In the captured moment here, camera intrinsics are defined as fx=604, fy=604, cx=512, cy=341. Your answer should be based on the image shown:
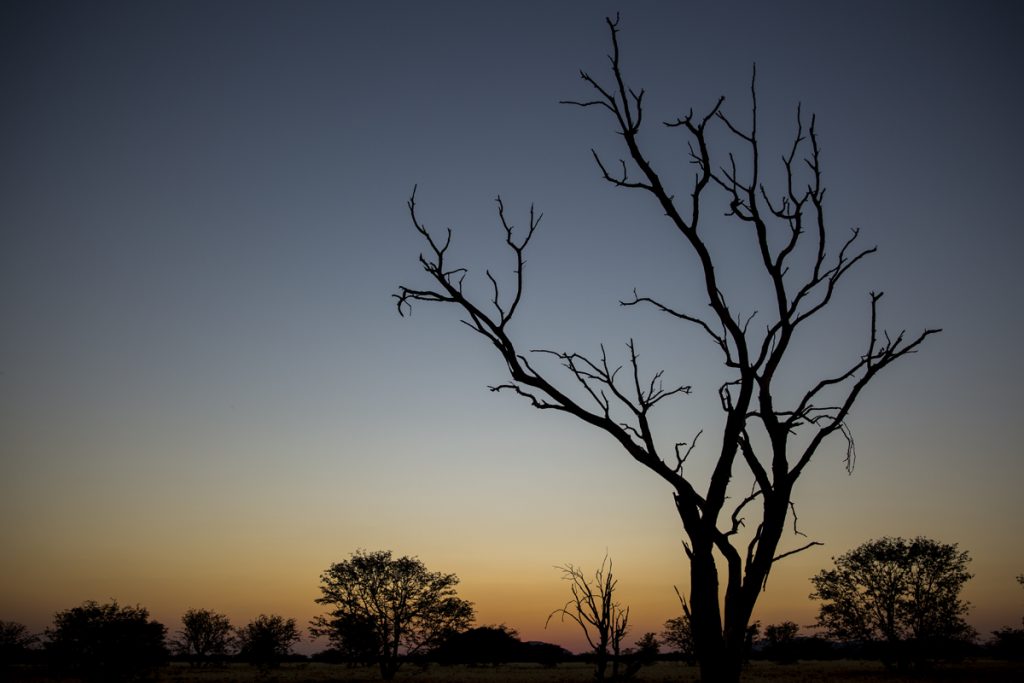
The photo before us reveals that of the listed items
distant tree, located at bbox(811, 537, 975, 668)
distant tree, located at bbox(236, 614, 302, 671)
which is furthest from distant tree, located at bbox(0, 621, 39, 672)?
distant tree, located at bbox(811, 537, 975, 668)

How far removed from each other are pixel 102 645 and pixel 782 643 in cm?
8676

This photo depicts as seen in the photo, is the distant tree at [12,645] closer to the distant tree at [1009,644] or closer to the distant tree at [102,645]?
the distant tree at [102,645]

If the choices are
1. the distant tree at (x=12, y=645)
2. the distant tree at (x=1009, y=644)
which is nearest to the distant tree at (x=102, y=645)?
the distant tree at (x=12, y=645)

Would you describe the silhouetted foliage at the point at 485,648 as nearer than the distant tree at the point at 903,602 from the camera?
No

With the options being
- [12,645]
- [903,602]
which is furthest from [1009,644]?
[12,645]

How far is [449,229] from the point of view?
3.27 meters

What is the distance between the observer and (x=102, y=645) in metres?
31.7

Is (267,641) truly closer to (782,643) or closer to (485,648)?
(485,648)

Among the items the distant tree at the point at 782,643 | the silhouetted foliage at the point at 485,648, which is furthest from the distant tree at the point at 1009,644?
the silhouetted foliage at the point at 485,648

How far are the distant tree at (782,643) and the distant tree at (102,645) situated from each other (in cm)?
7586

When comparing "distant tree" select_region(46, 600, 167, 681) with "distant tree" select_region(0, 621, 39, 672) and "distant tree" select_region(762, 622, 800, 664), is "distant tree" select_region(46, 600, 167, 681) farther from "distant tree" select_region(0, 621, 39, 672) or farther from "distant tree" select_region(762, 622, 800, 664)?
"distant tree" select_region(762, 622, 800, 664)

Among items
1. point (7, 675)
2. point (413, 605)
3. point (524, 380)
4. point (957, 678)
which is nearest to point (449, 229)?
point (524, 380)

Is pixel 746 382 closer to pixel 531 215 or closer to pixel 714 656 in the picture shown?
pixel 714 656

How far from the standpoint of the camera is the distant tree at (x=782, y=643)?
267 ft
